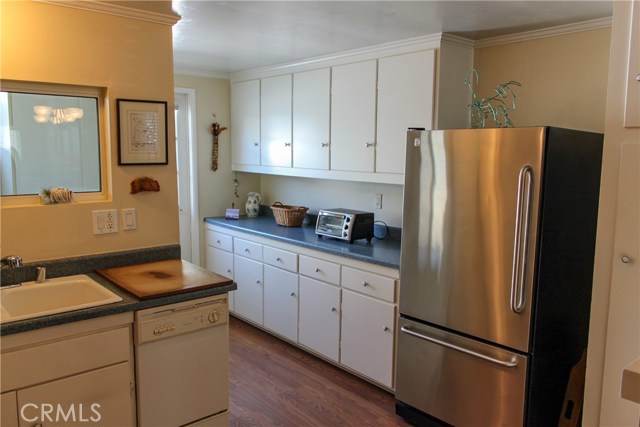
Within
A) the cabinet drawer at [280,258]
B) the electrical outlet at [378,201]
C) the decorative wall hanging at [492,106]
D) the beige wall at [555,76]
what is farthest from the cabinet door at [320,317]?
the beige wall at [555,76]

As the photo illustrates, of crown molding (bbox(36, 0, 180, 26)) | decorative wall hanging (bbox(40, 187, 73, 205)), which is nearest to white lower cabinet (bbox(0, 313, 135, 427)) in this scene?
decorative wall hanging (bbox(40, 187, 73, 205))

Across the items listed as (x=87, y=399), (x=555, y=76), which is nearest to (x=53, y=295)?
(x=87, y=399)

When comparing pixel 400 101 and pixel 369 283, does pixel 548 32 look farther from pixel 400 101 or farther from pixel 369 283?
pixel 369 283

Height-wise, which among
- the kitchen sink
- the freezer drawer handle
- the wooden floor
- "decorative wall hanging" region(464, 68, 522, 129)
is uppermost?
"decorative wall hanging" region(464, 68, 522, 129)

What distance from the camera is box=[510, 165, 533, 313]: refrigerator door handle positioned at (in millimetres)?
2260

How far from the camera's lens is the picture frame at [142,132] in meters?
2.55

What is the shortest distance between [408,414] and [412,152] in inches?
58.4

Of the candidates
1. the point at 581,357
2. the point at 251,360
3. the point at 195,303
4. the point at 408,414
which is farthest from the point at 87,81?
the point at 581,357

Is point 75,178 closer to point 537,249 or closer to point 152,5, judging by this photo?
point 152,5

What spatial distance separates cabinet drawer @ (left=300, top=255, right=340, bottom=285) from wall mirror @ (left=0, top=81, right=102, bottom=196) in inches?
59.5

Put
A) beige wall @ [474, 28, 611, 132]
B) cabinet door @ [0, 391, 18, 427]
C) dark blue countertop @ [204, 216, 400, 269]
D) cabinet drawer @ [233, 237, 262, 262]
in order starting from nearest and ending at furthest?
cabinet door @ [0, 391, 18, 427] < beige wall @ [474, 28, 611, 132] < dark blue countertop @ [204, 216, 400, 269] < cabinet drawer @ [233, 237, 262, 262]

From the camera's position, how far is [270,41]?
3.30m

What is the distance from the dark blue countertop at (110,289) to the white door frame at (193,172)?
1.98 m

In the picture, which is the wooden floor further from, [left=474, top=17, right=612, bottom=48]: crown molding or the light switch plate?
[left=474, top=17, right=612, bottom=48]: crown molding
